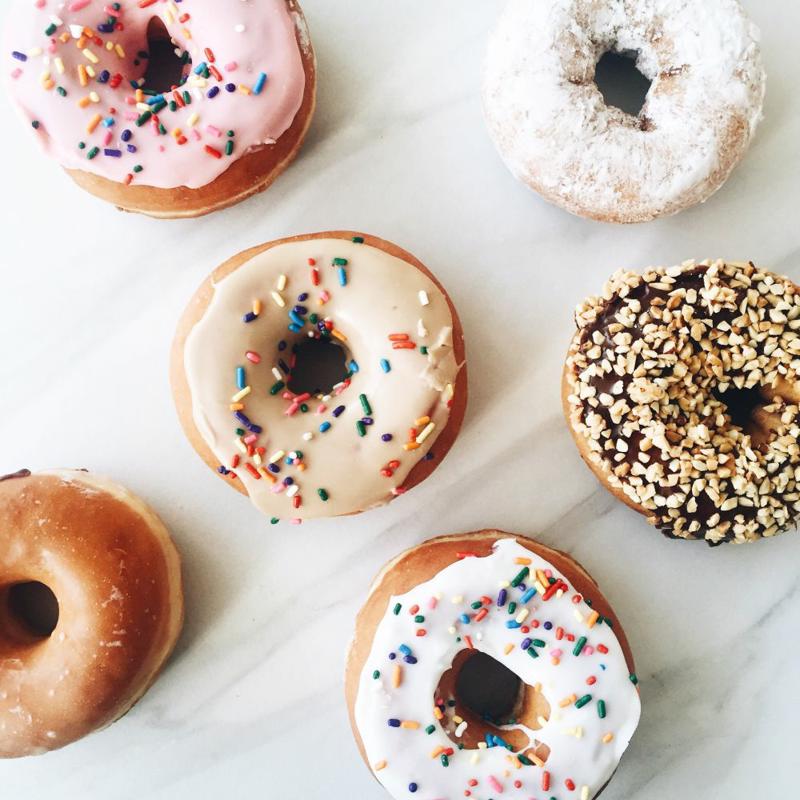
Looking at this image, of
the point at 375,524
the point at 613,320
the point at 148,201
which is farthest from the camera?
the point at 375,524

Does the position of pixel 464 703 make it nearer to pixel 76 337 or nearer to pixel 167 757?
pixel 167 757

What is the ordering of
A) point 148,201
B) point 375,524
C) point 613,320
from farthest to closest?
point 375,524
point 148,201
point 613,320

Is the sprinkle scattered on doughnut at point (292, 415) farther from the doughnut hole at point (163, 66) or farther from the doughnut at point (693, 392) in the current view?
the doughnut hole at point (163, 66)

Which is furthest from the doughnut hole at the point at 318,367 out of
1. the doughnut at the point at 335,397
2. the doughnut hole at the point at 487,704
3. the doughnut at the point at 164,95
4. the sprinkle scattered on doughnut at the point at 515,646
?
the doughnut hole at the point at 487,704

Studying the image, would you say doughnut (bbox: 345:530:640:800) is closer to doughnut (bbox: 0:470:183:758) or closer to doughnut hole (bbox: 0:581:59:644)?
doughnut (bbox: 0:470:183:758)

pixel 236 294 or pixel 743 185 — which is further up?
pixel 236 294

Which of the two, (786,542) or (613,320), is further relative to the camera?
(786,542)

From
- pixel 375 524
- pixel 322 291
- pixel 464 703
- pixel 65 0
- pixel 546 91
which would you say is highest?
pixel 65 0

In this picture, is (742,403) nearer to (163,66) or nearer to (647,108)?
(647,108)

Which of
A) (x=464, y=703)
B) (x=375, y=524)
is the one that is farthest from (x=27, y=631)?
(x=464, y=703)
